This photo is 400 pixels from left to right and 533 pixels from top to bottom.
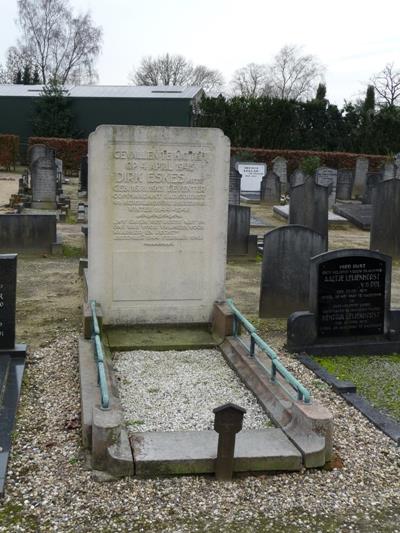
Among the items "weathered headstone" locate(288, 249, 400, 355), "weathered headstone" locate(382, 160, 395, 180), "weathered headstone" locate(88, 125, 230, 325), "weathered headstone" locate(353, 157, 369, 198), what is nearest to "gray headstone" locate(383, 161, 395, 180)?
"weathered headstone" locate(382, 160, 395, 180)

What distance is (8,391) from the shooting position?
5469 millimetres

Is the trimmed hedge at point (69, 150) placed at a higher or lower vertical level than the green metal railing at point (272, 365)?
higher

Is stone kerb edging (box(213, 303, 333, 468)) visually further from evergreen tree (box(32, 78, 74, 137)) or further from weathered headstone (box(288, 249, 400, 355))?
evergreen tree (box(32, 78, 74, 137))

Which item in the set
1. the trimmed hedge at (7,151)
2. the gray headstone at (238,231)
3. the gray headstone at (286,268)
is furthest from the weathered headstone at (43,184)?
the trimmed hedge at (7,151)

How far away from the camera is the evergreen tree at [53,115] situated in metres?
37.0

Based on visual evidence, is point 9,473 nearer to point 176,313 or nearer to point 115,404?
point 115,404

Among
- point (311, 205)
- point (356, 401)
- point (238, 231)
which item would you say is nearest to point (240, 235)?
point (238, 231)

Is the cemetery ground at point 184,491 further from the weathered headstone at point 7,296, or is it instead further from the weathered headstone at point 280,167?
the weathered headstone at point 280,167

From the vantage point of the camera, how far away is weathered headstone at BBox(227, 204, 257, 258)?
12.9m

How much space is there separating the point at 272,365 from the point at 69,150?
30.9m

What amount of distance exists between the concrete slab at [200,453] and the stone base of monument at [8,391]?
903 millimetres

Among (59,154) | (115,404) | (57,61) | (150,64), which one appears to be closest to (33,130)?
(59,154)

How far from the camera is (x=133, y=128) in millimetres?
6730

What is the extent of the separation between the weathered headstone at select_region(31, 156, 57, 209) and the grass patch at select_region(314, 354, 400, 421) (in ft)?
43.5
